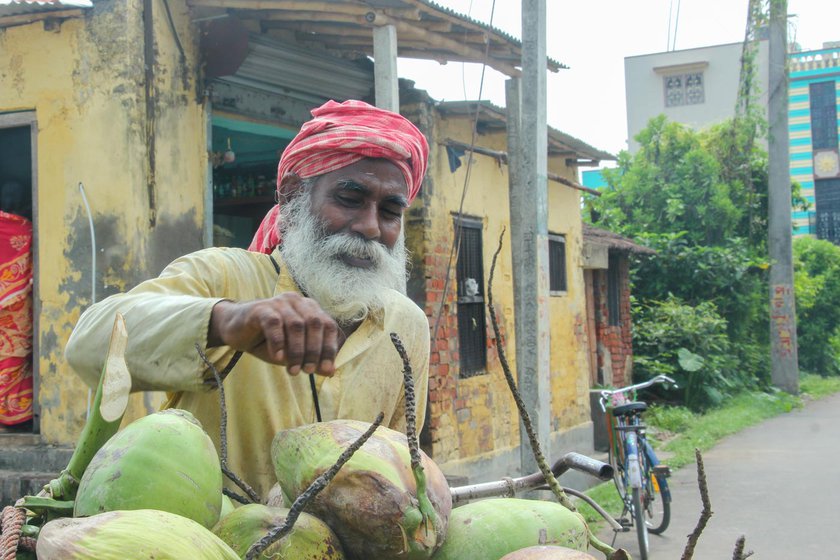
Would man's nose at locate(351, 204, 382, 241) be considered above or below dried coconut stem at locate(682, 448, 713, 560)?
above

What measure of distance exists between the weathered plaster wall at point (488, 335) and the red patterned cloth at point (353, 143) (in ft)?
14.9

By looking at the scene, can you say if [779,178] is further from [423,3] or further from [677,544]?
[423,3]

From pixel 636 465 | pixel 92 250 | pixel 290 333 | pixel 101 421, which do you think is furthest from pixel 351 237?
pixel 636 465

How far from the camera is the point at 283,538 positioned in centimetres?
106

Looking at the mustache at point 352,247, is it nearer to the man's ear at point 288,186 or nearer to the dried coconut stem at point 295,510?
the man's ear at point 288,186

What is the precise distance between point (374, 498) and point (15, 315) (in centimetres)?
505

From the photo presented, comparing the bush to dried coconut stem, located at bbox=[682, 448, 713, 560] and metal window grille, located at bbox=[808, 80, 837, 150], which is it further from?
dried coconut stem, located at bbox=[682, 448, 713, 560]

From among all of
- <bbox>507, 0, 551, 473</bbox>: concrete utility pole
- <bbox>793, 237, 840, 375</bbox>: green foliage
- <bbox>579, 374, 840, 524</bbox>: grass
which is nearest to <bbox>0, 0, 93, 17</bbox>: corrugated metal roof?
<bbox>507, 0, 551, 473</bbox>: concrete utility pole

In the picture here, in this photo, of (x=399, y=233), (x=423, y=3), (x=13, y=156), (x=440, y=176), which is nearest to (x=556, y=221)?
(x=440, y=176)

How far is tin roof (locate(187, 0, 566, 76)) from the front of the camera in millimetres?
5441

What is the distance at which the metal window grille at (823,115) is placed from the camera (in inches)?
1045

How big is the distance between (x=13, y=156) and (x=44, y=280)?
1.11 metres

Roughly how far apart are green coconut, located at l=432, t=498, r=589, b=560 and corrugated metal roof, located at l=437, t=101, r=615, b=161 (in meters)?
5.48

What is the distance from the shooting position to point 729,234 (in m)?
17.7
